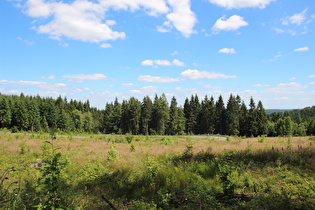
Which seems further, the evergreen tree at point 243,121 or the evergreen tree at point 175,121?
the evergreen tree at point 175,121

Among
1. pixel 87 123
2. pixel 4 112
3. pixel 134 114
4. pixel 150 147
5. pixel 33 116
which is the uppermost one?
pixel 4 112

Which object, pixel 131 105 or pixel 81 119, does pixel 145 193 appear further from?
pixel 81 119

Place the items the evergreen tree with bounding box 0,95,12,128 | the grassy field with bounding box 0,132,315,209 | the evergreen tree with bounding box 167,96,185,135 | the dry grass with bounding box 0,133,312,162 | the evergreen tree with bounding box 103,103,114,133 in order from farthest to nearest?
the evergreen tree with bounding box 103,103,114,133 < the evergreen tree with bounding box 0,95,12,128 < the evergreen tree with bounding box 167,96,185,135 < the dry grass with bounding box 0,133,312,162 < the grassy field with bounding box 0,132,315,209

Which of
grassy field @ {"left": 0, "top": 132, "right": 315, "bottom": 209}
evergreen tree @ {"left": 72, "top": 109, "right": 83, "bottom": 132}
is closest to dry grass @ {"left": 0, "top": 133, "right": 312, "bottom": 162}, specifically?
grassy field @ {"left": 0, "top": 132, "right": 315, "bottom": 209}

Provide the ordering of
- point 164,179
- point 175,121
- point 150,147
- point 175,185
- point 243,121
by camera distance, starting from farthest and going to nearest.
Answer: point 175,121
point 243,121
point 150,147
point 164,179
point 175,185

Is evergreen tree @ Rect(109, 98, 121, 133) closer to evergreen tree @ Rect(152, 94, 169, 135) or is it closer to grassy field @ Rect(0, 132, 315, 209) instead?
evergreen tree @ Rect(152, 94, 169, 135)

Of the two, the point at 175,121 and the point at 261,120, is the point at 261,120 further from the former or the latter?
the point at 175,121

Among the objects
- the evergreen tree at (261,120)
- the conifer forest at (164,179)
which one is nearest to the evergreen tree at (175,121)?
the evergreen tree at (261,120)

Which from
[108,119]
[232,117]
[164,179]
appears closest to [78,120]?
[108,119]

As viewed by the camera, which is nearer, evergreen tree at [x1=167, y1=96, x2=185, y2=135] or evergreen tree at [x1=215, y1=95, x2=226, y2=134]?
evergreen tree at [x1=215, y1=95, x2=226, y2=134]

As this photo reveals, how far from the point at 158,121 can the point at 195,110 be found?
1496cm

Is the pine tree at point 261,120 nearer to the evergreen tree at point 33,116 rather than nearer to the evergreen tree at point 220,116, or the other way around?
the evergreen tree at point 220,116

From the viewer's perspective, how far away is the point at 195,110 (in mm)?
69000

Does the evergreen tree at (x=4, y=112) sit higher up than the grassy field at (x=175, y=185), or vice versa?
the evergreen tree at (x=4, y=112)
